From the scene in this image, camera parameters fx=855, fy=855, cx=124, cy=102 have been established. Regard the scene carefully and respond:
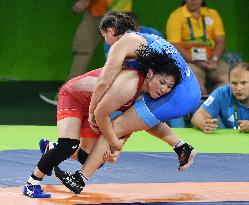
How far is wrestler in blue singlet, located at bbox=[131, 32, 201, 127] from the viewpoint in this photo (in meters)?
4.26

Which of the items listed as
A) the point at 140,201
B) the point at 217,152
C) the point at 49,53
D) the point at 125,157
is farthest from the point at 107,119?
the point at 49,53

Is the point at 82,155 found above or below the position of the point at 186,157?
below

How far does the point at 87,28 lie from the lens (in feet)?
29.0

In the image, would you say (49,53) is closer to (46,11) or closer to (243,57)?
(46,11)

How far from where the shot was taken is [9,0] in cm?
1058

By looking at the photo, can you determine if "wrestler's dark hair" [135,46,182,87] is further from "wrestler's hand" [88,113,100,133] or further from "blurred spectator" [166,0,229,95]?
"blurred spectator" [166,0,229,95]

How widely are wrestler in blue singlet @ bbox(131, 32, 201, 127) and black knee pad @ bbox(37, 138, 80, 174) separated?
396 mm

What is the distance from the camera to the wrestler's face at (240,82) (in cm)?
621

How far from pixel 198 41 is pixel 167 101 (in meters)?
4.00

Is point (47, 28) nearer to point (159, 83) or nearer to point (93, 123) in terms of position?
point (93, 123)

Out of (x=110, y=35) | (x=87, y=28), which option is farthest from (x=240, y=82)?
(x=87, y=28)

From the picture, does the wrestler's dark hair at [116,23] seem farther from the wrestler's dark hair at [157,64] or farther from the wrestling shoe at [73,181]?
the wrestling shoe at [73,181]

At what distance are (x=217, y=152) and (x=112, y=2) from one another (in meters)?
3.12

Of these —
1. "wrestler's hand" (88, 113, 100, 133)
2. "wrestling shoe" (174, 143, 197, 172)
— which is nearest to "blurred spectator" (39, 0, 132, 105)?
"wrestling shoe" (174, 143, 197, 172)
